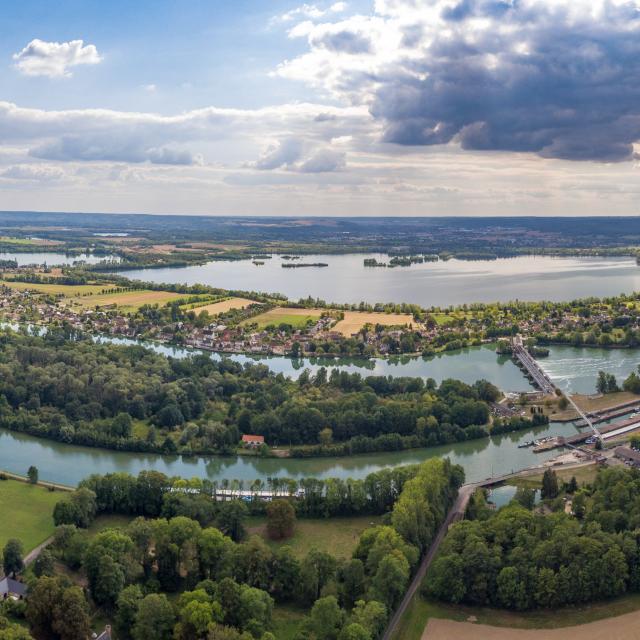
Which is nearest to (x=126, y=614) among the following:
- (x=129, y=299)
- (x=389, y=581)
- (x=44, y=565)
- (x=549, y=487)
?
(x=44, y=565)

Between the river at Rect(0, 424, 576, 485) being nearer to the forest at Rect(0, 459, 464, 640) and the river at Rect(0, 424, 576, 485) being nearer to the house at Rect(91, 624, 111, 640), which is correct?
the forest at Rect(0, 459, 464, 640)

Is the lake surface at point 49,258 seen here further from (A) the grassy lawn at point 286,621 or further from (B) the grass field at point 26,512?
(A) the grassy lawn at point 286,621

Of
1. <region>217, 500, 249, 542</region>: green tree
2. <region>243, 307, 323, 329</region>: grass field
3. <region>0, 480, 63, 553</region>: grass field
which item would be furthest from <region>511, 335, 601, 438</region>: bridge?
<region>0, 480, 63, 553</region>: grass field

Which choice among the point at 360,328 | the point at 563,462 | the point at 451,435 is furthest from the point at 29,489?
the point at 360,328

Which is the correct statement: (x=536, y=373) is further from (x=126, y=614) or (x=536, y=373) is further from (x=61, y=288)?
(x=61, y=288)

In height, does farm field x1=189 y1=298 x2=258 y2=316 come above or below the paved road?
above

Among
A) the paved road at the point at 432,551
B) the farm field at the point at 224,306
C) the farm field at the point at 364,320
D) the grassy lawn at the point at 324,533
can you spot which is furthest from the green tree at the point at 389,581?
the farm field at the point at 224,306

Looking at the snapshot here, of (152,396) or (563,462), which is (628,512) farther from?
(152,396)
